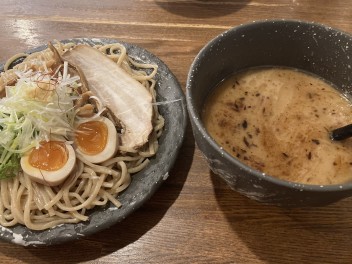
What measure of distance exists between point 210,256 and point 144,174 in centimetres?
35

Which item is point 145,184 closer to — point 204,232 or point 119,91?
point 204,232

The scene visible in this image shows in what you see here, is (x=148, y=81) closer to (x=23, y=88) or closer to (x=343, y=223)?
(x=23, y=88)

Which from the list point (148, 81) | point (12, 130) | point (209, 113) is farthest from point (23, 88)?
point (209, 113)

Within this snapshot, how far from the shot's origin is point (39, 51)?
158 centimetres

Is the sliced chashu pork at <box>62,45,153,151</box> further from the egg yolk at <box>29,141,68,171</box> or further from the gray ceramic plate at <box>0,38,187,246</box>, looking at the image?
the egg yolk at <box>29,141,68,171</box>

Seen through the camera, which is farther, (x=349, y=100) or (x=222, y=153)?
(x=349, y=100)

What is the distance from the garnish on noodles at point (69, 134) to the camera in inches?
47.8

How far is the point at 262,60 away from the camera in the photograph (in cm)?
117

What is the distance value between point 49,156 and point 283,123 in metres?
0.75

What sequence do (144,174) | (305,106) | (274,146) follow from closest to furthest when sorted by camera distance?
(274,146), (305,106), (144,174)

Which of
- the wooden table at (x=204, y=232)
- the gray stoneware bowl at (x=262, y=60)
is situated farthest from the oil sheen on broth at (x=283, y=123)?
the wooden table at (x=204, y=232)

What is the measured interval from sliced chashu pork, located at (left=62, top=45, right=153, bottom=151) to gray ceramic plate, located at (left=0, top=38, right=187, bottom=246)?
7 centimetres

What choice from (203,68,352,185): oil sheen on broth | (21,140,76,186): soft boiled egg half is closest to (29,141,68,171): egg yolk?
(21,140,76,186): soft boiled egg half

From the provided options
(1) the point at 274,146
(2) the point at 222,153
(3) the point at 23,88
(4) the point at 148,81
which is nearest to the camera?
(2) the point at 222,153
